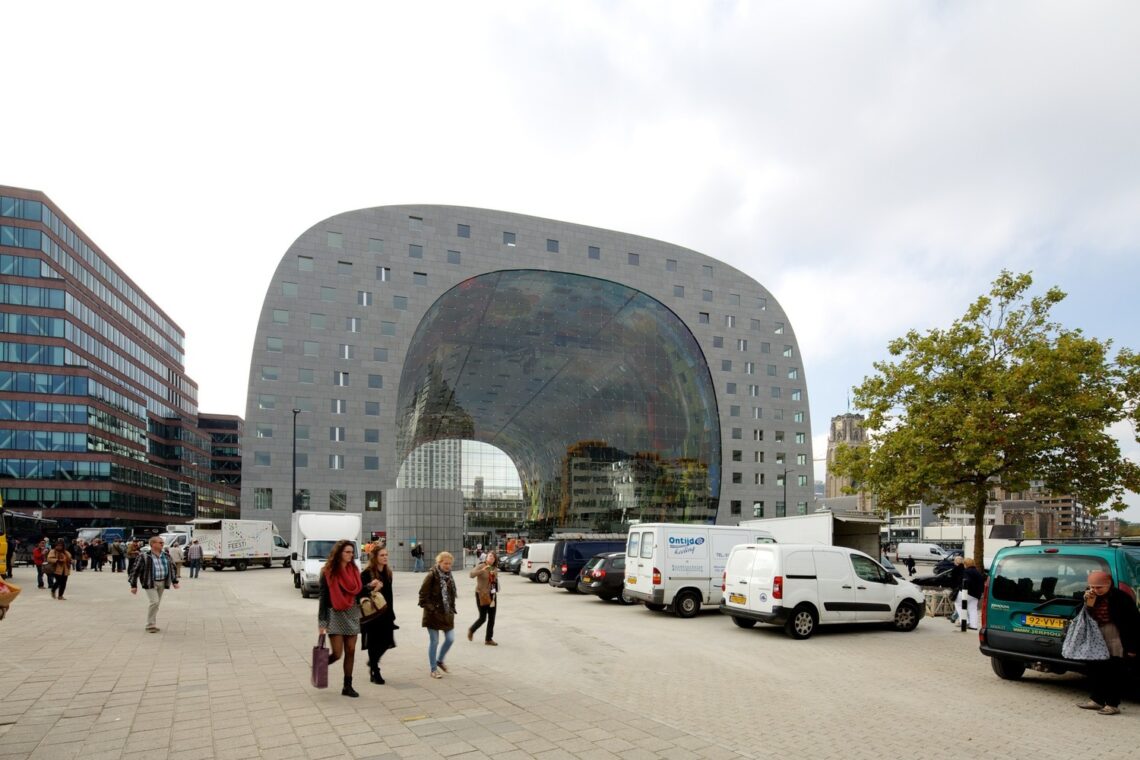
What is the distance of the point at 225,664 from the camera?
1067cm

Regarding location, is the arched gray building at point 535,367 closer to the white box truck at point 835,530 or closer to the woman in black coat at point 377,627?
the white box truck at point 835,530

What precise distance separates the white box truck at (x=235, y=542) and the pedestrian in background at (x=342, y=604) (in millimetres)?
36143

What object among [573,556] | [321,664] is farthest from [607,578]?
[321,664]

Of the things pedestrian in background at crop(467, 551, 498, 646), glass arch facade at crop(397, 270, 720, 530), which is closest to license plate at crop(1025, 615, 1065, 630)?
pedestrian in background at crop(467, 551, 498, 646)

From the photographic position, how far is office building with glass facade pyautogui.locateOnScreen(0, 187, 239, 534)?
234ft

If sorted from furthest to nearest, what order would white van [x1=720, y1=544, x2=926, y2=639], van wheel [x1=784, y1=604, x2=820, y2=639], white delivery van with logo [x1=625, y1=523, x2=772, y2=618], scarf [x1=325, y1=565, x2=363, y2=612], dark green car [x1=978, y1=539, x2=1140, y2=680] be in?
1. white delivery van with logo [x1=625, y1=523, x2=772, y2=618]
2. white van [x1=720, y1=544, x2=926, y2=639]
3. van wheel [x1=784, y1=604, x2=820, y2=639]
4. dark green car [x1=978, y1=539, x2=1140, y2=680]
5. scarf [x1=325, y1=565, x2=363, y2=612]

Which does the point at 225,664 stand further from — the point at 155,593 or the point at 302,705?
the point at 155,593

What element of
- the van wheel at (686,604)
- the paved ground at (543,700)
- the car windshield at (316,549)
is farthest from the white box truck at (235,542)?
the van wheel at (686,604)

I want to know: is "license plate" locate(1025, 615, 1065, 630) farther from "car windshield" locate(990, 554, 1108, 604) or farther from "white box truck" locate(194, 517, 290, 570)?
"white box truck" locate(194, 517, 290, 570)

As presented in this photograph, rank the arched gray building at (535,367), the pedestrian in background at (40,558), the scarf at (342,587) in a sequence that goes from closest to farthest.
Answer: the scarf at (342,587) < the pedestrian in background at (40,558) < the arched gray building at (535,367)

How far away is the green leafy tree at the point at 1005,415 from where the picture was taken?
2184 centimetres

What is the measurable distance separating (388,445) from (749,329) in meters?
Answer: 38.8

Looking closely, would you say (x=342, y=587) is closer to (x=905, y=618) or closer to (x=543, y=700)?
(x=543, y=700)

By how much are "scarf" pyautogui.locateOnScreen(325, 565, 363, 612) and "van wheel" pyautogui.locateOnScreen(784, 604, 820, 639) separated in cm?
942
